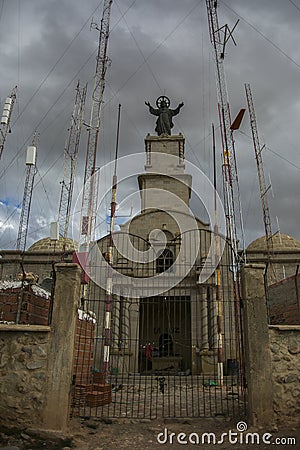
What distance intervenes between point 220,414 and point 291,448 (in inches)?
83.5

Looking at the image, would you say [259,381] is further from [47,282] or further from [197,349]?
[197,349]

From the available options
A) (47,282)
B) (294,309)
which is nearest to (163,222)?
(47,282)

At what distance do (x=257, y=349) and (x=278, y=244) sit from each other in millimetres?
22032

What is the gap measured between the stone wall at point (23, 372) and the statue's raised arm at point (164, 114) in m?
23.6

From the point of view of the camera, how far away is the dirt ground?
5746mm

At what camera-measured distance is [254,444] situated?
5797mm

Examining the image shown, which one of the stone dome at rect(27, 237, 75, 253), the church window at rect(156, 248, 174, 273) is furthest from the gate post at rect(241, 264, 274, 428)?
the stone dome at rect(27, 237, 75, 253)

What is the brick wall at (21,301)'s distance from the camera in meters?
7.93

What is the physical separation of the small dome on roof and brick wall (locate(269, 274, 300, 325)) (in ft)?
42.9

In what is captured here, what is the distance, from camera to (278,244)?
2719cm

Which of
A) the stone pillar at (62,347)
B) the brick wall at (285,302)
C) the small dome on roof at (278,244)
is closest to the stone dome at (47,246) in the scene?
the small dome on roof at (278,244)

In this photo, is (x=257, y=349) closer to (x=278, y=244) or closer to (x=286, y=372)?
(x=286, y=372)

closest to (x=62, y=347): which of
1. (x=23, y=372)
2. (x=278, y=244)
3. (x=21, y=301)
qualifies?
(x=23, y=372)

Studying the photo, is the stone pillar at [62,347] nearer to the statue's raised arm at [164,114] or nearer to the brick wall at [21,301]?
the brick wall at [21,301]
